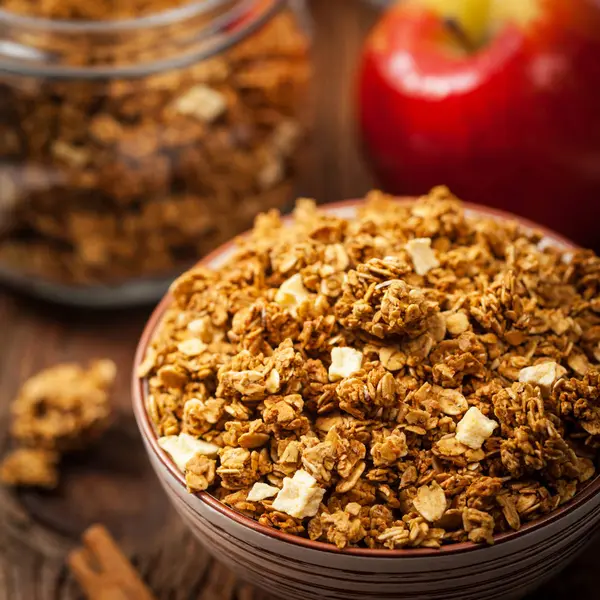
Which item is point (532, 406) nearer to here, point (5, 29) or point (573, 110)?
point (573, 110)

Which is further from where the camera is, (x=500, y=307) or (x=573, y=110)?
(x=573, y=110)

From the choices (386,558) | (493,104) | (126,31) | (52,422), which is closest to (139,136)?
(126,31)

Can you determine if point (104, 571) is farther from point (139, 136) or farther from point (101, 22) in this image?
point (101, 22)

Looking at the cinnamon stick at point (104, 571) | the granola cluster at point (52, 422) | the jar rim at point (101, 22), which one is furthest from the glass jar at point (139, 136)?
the cinnamon stick at point (104, 571)

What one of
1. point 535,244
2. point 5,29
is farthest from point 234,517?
point 5,29

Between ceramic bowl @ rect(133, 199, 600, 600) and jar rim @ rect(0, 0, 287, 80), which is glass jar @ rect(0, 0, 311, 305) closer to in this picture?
jar rim @ rect(0, 0, 287, 80)

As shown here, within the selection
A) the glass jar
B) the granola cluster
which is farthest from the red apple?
the granola cluster

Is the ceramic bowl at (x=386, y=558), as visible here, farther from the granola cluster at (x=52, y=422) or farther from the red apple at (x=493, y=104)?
the red apple at (x=493, y=104)
